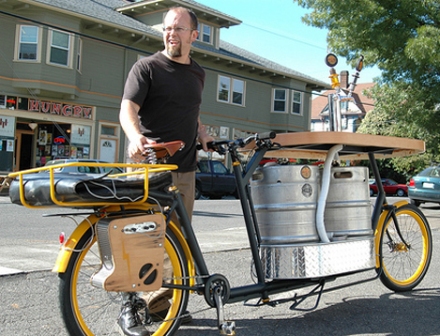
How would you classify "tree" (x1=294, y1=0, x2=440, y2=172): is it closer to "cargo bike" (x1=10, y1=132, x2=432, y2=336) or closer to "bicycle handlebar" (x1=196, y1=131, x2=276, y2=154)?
"cargo bike" (x1=10, y1=132, x2=432, y2=336)

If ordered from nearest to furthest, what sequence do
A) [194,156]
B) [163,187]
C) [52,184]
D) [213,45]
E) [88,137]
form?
[52,184] → [163,187] → [194,156] → [88,137] → [213,45]

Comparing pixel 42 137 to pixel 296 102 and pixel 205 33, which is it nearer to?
pixel 205 33

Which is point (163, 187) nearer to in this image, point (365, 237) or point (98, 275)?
point (98, 275)

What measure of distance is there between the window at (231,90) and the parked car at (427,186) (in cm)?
1332

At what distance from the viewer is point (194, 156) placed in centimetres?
377

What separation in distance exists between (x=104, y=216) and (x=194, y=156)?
3.36ft

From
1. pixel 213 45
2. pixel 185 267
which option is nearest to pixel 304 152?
pixel 185 267

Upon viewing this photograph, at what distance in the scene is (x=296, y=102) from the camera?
32.2 m

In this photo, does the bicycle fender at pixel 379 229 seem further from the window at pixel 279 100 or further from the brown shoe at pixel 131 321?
the window at pixel 279 100

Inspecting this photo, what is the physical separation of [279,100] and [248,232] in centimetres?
2872

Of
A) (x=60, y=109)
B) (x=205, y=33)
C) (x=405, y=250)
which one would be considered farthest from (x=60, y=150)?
(x=405, y=250)

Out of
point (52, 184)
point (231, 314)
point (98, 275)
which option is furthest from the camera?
point (231, 314)

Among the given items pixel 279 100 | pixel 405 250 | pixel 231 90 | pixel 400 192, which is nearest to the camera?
pixel 405 250

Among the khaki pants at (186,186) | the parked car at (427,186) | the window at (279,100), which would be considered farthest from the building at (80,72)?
the khaki pants at (186,186)
